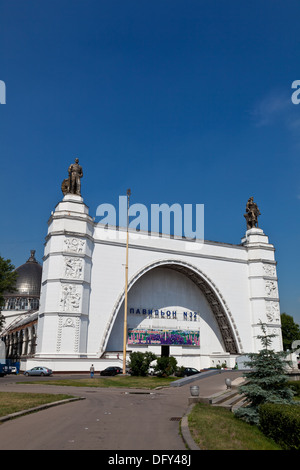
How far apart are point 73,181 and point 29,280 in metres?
34.6

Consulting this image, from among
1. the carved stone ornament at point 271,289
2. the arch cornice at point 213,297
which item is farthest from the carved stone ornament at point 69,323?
the carved stone ornament at point 271,289

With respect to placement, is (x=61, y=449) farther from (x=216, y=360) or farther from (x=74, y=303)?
(x=216, y=360)

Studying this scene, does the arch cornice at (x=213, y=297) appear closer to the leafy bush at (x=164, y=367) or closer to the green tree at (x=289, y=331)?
the leafy bush at (x=164, y=367)

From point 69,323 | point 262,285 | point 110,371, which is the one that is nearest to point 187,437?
point 110,371

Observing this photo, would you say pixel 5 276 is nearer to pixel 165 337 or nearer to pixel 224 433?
pixel 165 337

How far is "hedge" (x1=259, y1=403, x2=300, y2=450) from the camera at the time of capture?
8742 mm

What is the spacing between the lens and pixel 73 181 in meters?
41.8

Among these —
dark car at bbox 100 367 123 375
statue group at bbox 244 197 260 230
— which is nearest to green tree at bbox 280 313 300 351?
statue group at bbox 244 197 260 230

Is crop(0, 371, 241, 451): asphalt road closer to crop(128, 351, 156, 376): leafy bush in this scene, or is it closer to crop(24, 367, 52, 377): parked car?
crop(128, 351, 156, 376): leafy bush

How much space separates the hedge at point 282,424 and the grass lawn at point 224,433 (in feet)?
0.61

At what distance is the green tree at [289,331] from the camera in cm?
6709

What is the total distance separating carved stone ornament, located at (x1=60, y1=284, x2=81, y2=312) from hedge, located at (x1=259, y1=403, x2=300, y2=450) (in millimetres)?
28167

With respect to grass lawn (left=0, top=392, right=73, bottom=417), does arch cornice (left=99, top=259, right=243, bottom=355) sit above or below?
above
